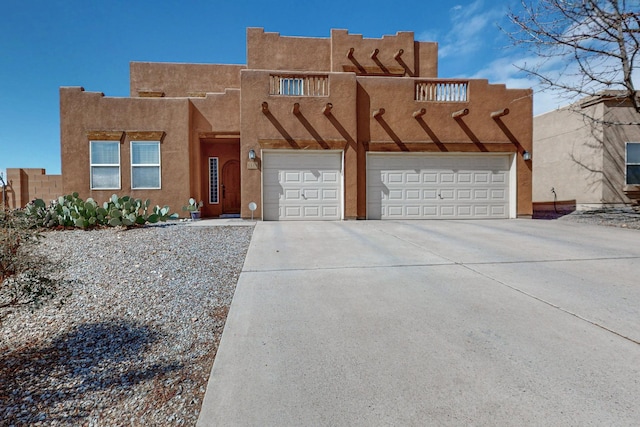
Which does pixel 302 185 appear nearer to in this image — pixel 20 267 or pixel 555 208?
pixel 20 267

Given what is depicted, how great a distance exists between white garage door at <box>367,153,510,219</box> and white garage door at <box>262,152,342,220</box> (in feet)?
4.05

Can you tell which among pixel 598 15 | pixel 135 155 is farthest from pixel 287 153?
pixel 598 15

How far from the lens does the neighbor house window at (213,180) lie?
13625 mm

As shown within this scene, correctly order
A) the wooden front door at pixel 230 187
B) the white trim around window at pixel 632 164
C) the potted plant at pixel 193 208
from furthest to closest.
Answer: the wooden front door at pixel 230 187
the white trim around window at pixel 632 164
the potted plant at pixel 193 208

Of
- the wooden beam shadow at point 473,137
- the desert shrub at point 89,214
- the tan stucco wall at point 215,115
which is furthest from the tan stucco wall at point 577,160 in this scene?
the desert shrub at point 89,214

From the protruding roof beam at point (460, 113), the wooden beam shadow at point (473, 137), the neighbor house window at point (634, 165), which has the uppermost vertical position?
the protruding roof beam at point (460, 113)

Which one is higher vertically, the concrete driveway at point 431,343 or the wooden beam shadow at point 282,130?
the wooden beam shadow at point 282,130

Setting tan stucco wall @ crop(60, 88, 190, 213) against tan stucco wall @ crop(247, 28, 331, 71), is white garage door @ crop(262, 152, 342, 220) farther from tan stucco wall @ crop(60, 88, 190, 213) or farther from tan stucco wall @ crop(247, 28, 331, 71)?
tan stucco wall @ crop(247, 28, 331, 71)

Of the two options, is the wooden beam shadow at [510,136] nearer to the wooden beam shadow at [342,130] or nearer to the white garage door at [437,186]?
the white garage door at [437,186]

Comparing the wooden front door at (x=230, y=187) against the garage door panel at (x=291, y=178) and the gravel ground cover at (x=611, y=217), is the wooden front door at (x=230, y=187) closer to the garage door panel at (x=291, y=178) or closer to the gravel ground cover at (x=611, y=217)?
the garage door panel at (x=291, y=178)

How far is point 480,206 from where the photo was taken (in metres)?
11.1

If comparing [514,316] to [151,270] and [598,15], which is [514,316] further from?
[598,15]

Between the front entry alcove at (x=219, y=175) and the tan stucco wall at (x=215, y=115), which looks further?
the front entry alcove at (x=219, y=175)

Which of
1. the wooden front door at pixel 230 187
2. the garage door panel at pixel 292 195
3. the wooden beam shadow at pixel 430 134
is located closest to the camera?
the garage door panel at pixel 292 195
